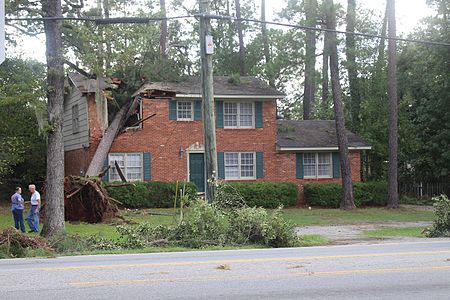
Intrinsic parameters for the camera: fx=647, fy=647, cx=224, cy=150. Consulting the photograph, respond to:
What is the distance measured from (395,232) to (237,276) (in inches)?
439

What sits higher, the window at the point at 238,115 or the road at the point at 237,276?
the window at the point at 238,115

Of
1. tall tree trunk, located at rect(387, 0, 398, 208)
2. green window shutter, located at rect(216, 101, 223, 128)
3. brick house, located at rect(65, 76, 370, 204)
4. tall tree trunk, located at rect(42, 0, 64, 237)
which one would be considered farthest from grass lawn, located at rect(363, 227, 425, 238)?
green window shutter, located at rect(216, 101, 223, 128)

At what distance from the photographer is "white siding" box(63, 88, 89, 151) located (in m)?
31.6

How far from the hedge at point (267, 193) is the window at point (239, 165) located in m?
1.65

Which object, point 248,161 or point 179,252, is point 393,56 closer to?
point 248,161

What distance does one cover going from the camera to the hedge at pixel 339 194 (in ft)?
104

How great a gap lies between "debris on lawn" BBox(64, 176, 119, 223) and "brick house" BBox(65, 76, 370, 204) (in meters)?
6.86

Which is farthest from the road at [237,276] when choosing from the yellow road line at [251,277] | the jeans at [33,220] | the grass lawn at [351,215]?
the grass lawn at [351,215]

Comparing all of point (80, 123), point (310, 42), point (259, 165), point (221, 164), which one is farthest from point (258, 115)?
point (80, 123)

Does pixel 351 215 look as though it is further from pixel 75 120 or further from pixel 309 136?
pixel 75 120

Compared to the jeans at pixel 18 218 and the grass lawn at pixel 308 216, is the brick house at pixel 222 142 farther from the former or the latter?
the jeans at pixel 18 218

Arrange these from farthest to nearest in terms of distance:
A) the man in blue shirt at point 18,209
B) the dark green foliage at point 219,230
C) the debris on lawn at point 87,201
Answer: the debris on lawn at point 87,201
the man in blue shirt at point 18,209
the dark green foliage at point 219,230

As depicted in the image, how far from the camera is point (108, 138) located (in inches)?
1166

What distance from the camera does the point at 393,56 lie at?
30.1m
